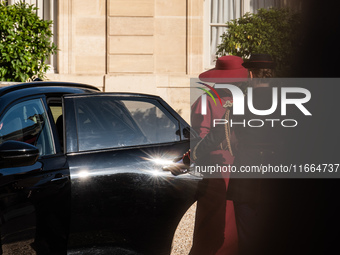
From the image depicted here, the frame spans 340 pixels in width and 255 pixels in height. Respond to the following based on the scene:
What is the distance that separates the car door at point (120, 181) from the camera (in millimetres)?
3242

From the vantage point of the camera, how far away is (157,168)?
351cm

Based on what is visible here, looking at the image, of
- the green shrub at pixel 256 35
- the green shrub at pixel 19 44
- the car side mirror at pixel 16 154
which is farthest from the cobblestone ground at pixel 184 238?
the green shrub at pixel 256 35

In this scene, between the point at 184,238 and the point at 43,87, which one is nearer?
the point at 43,87

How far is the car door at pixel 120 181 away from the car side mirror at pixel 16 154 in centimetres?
35

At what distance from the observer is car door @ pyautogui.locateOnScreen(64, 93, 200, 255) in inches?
128

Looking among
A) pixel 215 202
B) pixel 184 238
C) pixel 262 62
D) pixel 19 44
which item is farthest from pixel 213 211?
pixel 19 44

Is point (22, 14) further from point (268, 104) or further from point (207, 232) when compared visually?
point (268, 104)

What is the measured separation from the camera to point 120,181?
3371mm

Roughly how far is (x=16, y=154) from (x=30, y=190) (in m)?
0.25

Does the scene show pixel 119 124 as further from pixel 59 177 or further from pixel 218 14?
pixel 218 14

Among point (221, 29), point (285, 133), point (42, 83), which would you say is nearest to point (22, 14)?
point (221, 29)

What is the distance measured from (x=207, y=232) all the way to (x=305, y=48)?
2.36m

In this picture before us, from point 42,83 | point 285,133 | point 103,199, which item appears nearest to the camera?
point 285,133

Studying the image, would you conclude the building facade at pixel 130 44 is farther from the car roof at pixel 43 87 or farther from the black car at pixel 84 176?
the black car at pixel 84 176
